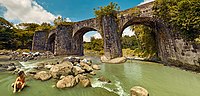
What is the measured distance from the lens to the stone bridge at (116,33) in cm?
1480

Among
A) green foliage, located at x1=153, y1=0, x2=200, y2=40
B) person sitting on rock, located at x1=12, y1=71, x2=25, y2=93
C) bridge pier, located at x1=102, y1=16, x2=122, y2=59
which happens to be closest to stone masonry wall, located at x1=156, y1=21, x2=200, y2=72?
green foliage, located at x1=153, y1=0, x2=200, y2=40

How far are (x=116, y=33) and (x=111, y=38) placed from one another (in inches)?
47.3

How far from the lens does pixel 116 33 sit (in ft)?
60.5

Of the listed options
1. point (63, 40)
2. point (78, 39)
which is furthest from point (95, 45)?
point (63, 40)

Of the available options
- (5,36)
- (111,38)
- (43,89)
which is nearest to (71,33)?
(111,38)

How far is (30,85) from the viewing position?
23.5 feet

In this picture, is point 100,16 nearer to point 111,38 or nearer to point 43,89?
point 111,38

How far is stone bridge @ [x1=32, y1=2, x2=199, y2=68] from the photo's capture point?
1480 centimetres

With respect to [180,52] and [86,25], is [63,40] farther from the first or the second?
[180,52]

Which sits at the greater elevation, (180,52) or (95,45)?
(95,45)

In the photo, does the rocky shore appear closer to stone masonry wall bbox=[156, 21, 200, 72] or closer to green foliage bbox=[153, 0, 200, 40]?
stone masonry wall bbox=[156, 21, 200, 72]

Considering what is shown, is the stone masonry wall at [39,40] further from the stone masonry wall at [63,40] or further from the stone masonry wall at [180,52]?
the stone masonry wall at [180,52]

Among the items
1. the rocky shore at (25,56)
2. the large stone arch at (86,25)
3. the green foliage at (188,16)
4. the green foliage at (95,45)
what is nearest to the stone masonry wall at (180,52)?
the green foliage at (188,16)

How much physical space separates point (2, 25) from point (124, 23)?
133 ft
